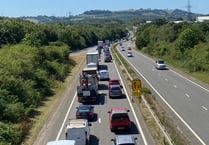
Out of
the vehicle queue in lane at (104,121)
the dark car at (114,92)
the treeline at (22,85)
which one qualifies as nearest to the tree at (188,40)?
the treeline at (22,85)

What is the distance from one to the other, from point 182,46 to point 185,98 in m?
49.1

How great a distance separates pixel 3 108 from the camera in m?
31.7

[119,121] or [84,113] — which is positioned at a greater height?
[119,121]

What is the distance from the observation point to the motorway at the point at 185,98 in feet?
98.8

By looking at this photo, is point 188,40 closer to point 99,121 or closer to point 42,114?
point 42,114

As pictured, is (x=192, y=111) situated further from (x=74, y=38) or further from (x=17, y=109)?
(x=74, y=38)

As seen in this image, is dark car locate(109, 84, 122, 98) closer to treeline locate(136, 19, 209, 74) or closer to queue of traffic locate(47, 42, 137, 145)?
queue of traffic locate(47, 42, 137, 145)

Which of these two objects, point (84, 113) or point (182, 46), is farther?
point (182, 46)

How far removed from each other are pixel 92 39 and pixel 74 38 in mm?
41993

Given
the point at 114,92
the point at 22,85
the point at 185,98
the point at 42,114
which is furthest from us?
the point at 114,92

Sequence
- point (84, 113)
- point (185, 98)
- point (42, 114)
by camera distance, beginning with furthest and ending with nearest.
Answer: point (185, 98), point (42, 114), point (84, 113)

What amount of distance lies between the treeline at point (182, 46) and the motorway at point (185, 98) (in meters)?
5.85

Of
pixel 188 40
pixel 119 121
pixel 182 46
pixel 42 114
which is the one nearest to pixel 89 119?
pixel 119 121

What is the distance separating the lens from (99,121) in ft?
111
